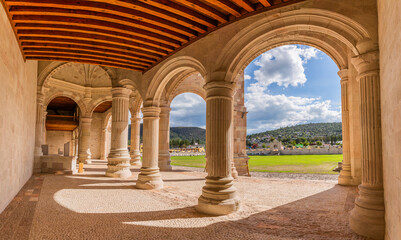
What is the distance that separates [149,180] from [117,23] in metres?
4.66

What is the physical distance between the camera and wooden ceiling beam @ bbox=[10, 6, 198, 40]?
15.3 feet

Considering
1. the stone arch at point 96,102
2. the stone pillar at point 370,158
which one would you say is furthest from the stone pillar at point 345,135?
the stone arch at point 96,102

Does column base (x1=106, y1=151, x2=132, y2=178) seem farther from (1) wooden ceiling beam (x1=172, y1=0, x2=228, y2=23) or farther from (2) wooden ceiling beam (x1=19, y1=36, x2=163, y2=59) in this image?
(1) wooden ceiling beam (x1=172, y1=0, x2=228, y2=23)

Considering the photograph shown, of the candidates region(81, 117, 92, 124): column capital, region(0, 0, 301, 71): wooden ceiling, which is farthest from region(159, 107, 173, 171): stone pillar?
region(0, 0, 301, 71): wooden ceiling

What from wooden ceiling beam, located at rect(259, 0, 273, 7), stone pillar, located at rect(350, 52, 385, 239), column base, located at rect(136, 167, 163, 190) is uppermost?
wooden ceiling beam, located at rect(259, 0, 273, 7)

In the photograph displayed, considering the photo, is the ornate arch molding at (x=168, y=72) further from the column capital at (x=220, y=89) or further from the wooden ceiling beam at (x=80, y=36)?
the wooden ceiling beam at (x=80, y=36)

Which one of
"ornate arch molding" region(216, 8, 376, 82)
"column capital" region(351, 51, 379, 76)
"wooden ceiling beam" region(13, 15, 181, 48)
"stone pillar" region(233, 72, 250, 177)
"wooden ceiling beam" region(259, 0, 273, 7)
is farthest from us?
"stone pillar" region(233, 72, 250, 177)

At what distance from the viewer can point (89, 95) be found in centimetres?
1769

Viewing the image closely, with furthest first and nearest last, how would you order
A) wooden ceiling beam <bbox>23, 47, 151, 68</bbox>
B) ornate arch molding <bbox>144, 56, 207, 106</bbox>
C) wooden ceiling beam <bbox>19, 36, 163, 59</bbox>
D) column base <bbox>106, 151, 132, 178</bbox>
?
column base <bbox>106, 151, 132, 178</bbox> < wooden ceiling beam <bbox>23, 47, 151, 68</bbox> < ornate arch molding <bbox>144, 56, 207, 106</bbox> < wooden ceiling beam <bbox>19, 36, 163, 59</bbox>

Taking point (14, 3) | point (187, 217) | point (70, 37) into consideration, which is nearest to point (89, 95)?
point (70, 37)

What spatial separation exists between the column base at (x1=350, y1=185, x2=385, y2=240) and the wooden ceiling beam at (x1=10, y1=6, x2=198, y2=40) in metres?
4.59

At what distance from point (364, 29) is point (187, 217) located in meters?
4.44

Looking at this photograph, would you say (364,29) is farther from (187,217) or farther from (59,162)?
(59,162)

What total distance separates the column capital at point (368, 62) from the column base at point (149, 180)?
6.15m
